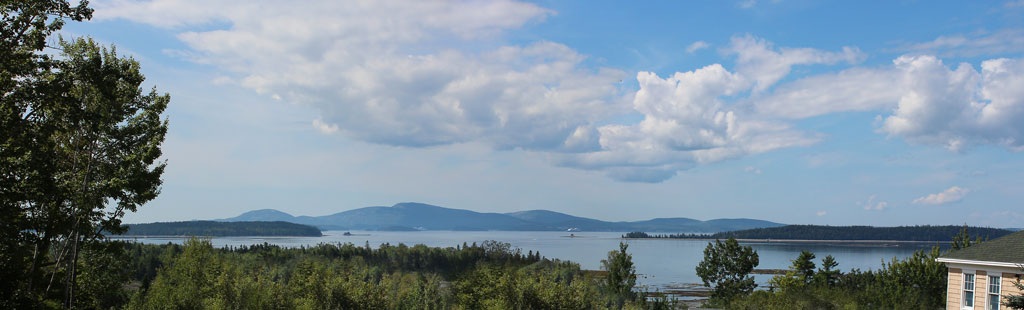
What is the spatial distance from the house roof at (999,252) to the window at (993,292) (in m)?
0.64

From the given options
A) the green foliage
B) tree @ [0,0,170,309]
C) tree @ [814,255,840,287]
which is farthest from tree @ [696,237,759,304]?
tree @ [0,0,170,309]

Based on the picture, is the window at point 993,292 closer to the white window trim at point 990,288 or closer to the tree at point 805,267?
the white window trim at point 990,288

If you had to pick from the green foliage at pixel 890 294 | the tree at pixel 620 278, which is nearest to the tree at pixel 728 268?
the tree at pixel 620 278

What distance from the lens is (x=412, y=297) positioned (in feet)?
143

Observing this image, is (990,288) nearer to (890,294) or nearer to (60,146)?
(890,294)

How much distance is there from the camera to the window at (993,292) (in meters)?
21.6

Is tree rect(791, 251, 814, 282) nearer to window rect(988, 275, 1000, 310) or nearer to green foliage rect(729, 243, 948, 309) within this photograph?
green foliage rect(729, 243, 948, 309)

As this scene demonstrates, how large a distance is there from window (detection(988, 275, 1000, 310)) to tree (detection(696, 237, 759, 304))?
38032 mm

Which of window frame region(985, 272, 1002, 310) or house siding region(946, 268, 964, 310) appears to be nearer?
window frame region(985, 272, 1002, 310)

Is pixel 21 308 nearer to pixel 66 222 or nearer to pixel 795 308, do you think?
pixel 66 222

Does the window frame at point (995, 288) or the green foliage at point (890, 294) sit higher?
the window frame at point (995, 288)

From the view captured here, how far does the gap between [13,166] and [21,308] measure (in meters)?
4.21

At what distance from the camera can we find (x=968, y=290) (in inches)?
893

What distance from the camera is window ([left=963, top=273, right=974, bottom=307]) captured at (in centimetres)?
2255
